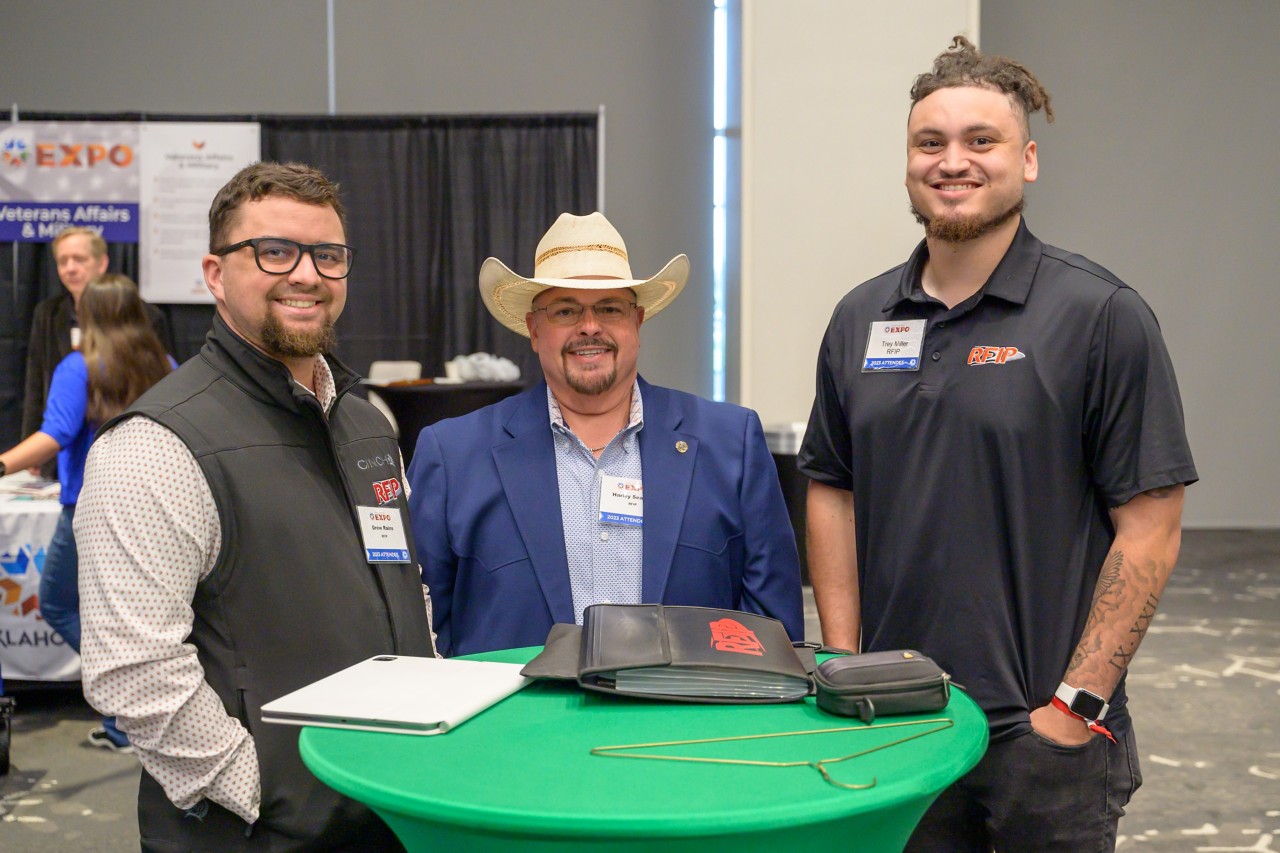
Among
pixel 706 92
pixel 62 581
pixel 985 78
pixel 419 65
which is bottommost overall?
pixel 62 581

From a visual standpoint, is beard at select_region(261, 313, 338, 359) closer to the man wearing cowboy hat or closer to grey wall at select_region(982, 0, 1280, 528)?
the man wearing cowboy hat

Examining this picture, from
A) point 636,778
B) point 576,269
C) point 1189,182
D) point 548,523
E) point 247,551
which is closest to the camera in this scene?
point 636,778

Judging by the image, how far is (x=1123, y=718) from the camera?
1777 millimetres

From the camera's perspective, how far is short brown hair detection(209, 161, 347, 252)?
1.70m

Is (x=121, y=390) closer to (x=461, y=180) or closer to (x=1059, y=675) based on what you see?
(x=1059, y=675)

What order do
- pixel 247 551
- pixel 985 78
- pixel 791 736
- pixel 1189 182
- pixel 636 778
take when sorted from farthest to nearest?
pixel 1189 182 → pixel 985 78 → pixel 247 551 → pixel 791 736 → pixel 636 778

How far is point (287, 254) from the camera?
67.4 inches

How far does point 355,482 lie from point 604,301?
0.62m

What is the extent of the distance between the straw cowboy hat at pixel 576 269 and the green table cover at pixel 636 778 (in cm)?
99

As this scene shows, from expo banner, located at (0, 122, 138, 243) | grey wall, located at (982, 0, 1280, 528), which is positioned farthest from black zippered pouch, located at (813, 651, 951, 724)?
expo banner, located at (0, 122, 138, 243)

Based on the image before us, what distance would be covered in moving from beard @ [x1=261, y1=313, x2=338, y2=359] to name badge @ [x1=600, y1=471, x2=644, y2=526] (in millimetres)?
580

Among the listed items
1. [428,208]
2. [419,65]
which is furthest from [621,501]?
[419,65]

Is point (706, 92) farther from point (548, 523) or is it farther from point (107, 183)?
point (548, 523)

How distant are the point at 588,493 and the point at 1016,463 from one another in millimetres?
774
